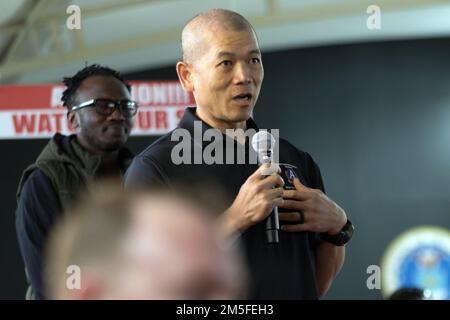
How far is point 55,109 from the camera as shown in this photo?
118 inches

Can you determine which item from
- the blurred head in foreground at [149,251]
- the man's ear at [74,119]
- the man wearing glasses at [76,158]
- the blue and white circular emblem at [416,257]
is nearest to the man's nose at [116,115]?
the man wearing glasses at [76,158]

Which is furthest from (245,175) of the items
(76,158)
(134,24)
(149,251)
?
(134,24)

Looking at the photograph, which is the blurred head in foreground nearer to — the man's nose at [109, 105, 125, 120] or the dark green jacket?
the dark green jacket

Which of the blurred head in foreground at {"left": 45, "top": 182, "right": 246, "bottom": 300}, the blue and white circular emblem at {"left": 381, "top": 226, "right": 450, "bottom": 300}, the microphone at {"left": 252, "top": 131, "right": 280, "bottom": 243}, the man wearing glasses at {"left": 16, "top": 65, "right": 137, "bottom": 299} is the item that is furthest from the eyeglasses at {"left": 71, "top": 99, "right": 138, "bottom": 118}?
the blue and white circular emblem at {"left": 381, "top": 226, "right": 450, "bottom": 300}

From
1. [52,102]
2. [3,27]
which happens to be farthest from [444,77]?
[52,102]

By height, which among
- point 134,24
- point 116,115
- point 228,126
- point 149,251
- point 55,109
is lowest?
point 149,251

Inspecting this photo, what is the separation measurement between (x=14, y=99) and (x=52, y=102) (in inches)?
7.4

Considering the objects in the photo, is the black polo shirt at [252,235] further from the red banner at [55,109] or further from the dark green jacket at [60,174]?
the red banner at [55,109]

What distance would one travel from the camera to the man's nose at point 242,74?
121cm

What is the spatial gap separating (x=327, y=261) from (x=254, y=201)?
26 centimetres

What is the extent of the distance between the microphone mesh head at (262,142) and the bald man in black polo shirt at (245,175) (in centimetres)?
2

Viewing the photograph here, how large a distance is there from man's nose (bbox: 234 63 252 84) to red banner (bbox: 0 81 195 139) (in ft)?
5.39

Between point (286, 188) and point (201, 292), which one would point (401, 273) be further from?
point (201, 292)

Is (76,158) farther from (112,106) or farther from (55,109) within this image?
(55,109)
